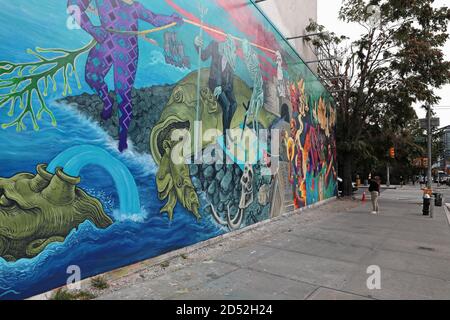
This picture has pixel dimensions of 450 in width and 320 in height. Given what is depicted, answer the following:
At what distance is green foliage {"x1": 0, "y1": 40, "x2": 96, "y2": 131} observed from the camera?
363cm

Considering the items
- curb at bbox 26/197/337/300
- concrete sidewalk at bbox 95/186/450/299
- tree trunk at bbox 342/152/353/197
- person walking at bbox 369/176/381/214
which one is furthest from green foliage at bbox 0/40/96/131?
tree trunk at bbox 342/152/353/197

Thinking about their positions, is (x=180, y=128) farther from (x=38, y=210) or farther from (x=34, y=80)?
(x=38, y=210)

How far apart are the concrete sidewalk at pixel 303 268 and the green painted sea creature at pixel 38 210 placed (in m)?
1.03

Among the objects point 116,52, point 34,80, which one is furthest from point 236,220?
point 34,80

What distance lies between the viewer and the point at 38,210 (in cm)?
388

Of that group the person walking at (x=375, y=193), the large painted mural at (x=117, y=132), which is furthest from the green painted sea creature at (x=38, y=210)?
the person walking at (x=375, y=193)

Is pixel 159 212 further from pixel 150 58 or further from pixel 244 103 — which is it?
pixel 244 103

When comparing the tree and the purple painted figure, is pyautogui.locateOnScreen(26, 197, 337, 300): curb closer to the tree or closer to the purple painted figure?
the purple painted figure

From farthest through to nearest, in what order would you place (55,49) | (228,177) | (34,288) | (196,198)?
(228,177), (196,198), (55,49), (34,288)

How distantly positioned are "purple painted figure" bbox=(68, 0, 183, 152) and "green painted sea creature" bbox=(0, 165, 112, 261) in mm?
1040

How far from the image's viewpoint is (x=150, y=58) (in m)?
5.64

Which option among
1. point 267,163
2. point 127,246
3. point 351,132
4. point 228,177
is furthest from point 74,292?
point 351,132

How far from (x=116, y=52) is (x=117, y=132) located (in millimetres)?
1144

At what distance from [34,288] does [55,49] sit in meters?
2.74
